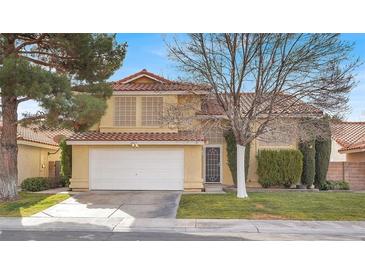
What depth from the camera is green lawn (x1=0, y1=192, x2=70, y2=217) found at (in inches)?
436

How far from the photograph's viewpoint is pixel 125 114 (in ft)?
52.9

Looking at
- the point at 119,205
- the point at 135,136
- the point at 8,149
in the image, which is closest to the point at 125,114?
the point at 135,136

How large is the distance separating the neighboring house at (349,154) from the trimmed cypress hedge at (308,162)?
3.43 feet

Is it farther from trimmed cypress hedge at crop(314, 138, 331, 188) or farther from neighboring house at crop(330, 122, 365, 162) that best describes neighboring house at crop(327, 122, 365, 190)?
trimmed cypress hedge at crop(314, 138, 331, 188)

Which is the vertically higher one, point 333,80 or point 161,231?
point 333,80

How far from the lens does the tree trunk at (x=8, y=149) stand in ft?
41.8

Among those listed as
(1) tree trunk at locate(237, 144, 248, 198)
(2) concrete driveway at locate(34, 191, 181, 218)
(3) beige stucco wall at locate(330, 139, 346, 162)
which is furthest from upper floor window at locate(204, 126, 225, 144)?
(3) beige stucco wall at locate(330, 139, 346, 162)

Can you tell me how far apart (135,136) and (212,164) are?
392cm

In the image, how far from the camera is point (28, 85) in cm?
1058

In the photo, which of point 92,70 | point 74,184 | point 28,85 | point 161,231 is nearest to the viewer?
point 161,231

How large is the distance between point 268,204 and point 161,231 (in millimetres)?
4254

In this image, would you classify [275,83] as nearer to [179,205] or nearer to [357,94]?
[357,94]

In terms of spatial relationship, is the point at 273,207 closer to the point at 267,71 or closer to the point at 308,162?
the point at 267,71
